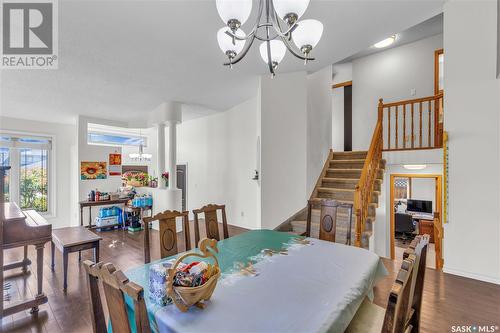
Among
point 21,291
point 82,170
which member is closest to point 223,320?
point 21,291

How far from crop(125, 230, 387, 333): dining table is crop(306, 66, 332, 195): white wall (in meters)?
2.43

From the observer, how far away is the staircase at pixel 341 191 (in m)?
3.56

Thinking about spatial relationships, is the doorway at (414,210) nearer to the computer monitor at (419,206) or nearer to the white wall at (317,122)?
the computer monitor at (419,206)

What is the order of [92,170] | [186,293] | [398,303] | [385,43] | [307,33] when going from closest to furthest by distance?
[398,303]
[186,293]
[307,33]
[385,43]
[92,170]

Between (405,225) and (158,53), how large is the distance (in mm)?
7781

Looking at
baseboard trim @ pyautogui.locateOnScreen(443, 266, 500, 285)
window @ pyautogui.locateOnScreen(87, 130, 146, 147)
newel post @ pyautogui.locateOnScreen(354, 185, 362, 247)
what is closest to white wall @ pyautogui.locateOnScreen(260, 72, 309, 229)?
newel post @ pyautogui.locateOnScreen(354, 185, 362, 247)

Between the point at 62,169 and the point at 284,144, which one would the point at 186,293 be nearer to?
the point at 284,144

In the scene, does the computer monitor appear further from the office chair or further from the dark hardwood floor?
the dark hardwood floor

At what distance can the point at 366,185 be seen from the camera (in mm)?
3459

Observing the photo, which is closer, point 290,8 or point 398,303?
point 398,303

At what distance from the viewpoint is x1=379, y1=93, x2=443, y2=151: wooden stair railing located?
4.06m

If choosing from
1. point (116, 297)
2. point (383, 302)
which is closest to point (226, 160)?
point (383, 302)

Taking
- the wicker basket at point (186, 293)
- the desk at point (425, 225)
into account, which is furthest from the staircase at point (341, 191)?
the desk at point (425, 225)

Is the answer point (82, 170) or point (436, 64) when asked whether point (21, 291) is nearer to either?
point (82, 170)
